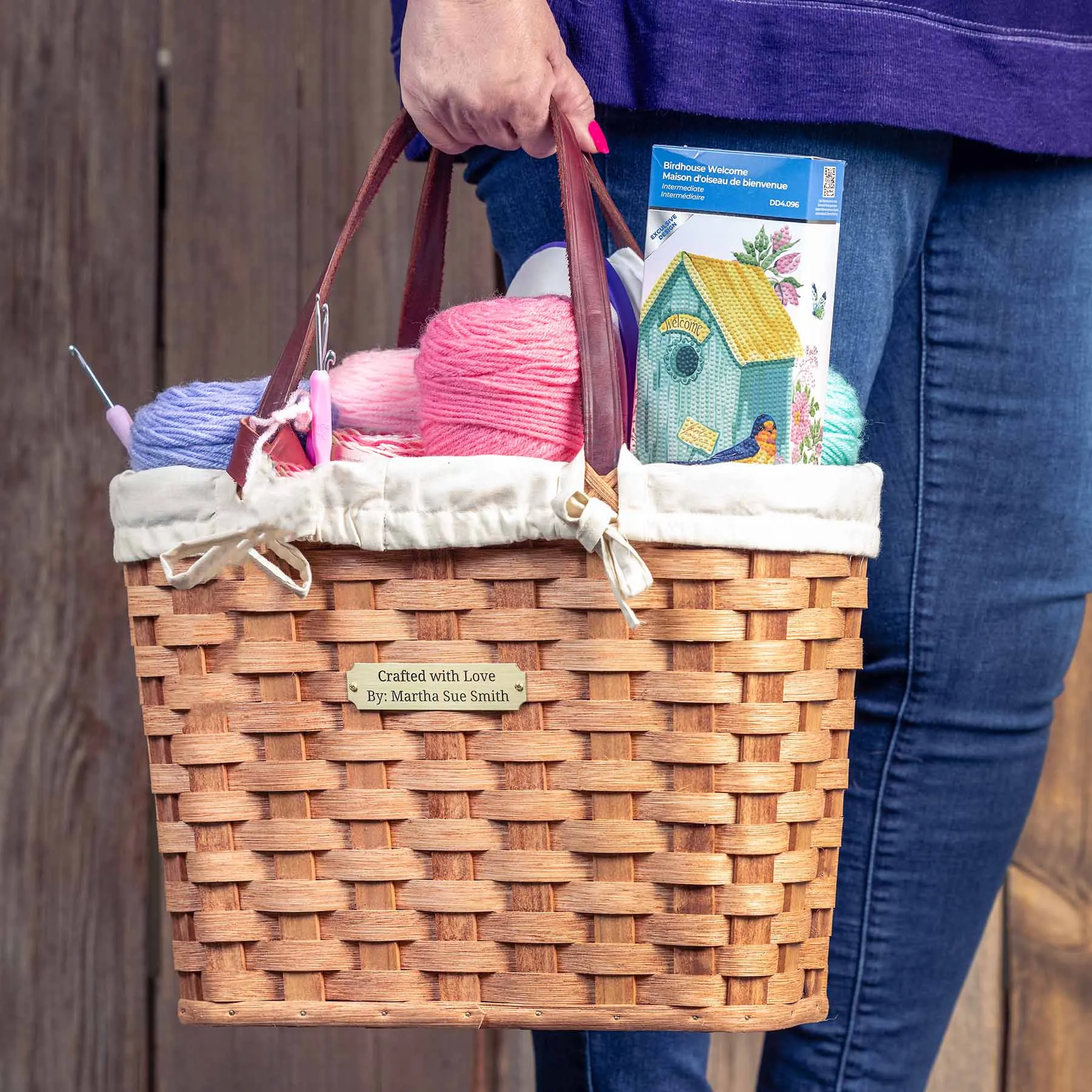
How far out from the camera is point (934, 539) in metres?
0.78

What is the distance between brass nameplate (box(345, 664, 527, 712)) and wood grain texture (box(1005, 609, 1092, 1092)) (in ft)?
2.39

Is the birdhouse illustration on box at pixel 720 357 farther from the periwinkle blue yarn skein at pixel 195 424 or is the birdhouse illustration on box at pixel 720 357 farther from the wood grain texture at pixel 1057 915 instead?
the wood grain texture at pixel 1057 915

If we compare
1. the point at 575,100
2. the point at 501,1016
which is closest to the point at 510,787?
the point at 501,1016

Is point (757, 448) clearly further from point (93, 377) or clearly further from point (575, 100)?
point (93, 377)

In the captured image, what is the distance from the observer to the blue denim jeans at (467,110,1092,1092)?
711 mm

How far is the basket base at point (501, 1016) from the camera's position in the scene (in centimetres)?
65

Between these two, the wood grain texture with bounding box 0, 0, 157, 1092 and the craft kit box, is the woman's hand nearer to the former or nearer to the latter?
the craft kit box

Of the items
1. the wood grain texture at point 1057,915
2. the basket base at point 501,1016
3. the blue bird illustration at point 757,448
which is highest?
the blue bird illustration at point 757,448

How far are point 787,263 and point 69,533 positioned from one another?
702 millimetres

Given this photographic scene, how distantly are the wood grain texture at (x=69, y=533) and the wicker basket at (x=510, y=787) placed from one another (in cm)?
45

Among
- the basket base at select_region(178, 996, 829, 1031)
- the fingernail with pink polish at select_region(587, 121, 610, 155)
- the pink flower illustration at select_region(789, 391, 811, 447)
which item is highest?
the fingernail with pink polish at select_region(587, 121, 610, 155)

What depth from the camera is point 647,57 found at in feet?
2.19

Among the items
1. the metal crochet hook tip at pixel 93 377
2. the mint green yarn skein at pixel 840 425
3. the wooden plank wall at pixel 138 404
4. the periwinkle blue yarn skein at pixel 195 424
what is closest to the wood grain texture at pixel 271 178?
the wooden plank wall at pixel 138 404

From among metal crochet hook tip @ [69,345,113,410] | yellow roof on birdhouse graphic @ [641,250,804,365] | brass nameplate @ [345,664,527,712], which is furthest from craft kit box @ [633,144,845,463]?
metal crochet hook tip @ [69,345,113,410]
